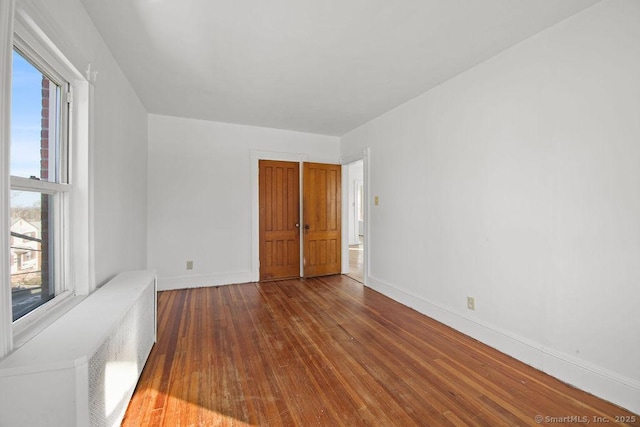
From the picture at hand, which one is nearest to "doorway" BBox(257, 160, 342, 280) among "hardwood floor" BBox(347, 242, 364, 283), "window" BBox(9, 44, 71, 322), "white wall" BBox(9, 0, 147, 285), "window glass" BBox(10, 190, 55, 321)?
"hardwood floor" BBox(347, 242, 364, 283)

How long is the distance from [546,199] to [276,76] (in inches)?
103

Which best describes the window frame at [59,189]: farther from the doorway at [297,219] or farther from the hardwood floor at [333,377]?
the doorway at [297,219]

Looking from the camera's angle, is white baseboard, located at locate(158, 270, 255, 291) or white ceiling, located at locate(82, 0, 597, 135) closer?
white ceiling, located at locate(82, 0, 597, 135)

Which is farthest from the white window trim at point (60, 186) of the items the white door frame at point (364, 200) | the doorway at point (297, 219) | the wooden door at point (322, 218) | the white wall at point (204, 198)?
the white door frame at point (364, 200)

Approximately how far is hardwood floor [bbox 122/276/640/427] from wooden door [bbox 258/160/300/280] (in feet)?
4.97

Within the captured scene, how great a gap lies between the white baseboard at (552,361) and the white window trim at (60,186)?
3.11 metres

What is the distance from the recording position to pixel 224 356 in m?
2.30

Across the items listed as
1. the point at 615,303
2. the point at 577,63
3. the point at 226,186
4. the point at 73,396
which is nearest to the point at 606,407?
the point at 615,303

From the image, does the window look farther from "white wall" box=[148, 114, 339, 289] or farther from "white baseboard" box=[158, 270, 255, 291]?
"white baseboard" box=[158, 270, 255, 291]

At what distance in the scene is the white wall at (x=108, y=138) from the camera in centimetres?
157

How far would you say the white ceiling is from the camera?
1863 mm

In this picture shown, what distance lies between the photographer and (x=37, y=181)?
57.3 inches

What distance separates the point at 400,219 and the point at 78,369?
130 inches

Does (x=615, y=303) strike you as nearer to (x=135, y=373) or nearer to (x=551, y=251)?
(x=551, y=251)
